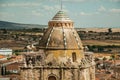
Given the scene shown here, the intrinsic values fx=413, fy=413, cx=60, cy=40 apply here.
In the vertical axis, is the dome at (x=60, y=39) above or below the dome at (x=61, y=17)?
below

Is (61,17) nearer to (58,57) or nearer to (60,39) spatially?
(60,39)

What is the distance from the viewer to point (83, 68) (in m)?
24.7

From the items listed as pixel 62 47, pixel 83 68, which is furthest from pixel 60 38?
pixel 83 68

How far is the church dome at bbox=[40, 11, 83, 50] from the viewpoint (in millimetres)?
25094

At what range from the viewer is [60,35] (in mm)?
25250

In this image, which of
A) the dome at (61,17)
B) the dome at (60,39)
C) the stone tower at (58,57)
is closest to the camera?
the stone tower at (58,57)

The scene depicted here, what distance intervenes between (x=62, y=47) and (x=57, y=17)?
76.2 inches

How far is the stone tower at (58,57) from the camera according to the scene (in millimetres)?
24719

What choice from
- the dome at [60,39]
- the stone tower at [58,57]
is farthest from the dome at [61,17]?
the dome at [60,39]

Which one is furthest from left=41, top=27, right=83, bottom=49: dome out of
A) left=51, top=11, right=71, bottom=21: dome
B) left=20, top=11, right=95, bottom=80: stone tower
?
left=51, top=11, right=71, bottom=21: dome

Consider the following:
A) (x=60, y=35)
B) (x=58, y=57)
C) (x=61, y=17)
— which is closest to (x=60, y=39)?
(x=60, y=35)

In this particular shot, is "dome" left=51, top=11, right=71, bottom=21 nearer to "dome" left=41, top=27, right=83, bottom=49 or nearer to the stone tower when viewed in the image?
the stone tower

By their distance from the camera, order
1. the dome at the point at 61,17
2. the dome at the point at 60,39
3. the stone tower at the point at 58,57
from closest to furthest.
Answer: the stone tower at the point at 58,57 < the dome at the point at 60,39 < the dome at the point at 61,17

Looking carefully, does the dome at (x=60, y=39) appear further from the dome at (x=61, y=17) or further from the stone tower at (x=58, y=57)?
the dome at (x=61, y=17)
